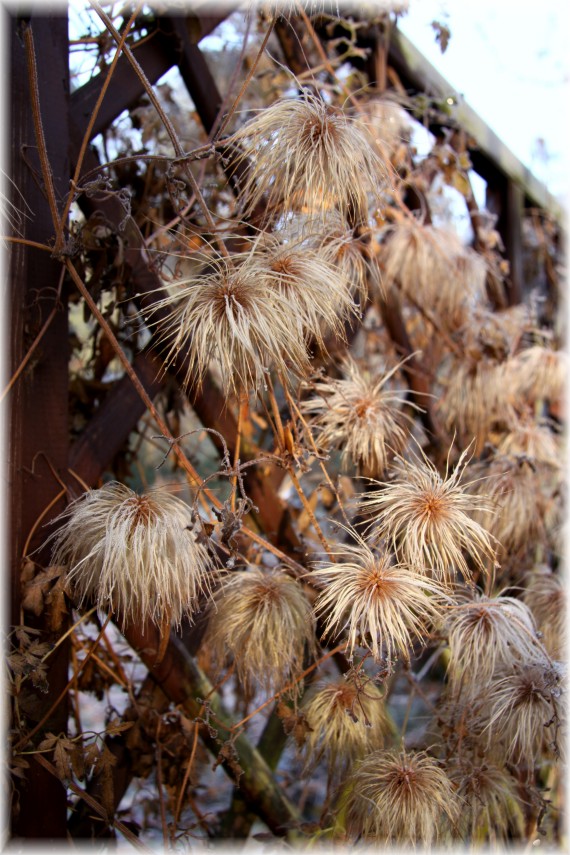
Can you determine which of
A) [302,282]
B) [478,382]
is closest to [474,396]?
[478,382]

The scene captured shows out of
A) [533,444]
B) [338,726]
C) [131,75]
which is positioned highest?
[131,75]

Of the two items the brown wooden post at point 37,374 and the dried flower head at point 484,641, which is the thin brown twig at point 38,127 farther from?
the dried flower head at point 484,641

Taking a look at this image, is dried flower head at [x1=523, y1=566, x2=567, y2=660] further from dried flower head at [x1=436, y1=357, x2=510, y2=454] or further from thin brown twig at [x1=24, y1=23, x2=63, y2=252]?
thin brown twig at [x1=24, y1=23, x2=63, y2=252]

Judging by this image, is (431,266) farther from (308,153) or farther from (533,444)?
(308,153)

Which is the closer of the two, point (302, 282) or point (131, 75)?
point (302, 282)

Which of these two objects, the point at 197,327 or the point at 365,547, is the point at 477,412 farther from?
the point at 197,327

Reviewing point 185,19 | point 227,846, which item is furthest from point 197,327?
point 227,846
